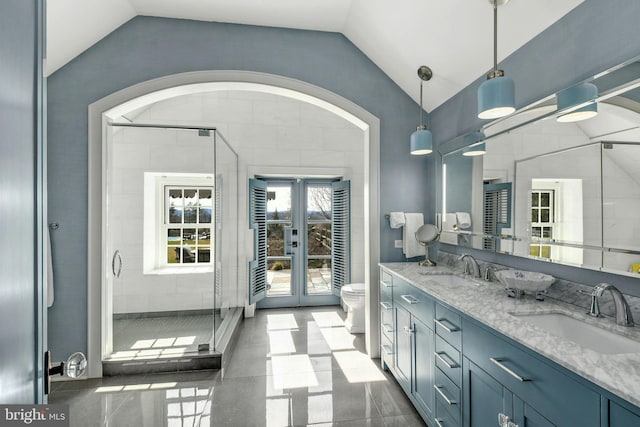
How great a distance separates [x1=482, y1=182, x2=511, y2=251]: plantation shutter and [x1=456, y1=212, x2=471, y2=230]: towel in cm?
21

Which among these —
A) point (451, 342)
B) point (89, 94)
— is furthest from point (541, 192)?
point (89, 94)

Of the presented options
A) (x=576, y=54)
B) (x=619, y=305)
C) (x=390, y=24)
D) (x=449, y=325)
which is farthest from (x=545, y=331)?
(x=390, y=24)

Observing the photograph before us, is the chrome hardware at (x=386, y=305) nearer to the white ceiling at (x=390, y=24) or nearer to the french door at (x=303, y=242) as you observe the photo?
the french door at (x=303, y=242)

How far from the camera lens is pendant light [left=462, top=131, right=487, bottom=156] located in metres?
2.37

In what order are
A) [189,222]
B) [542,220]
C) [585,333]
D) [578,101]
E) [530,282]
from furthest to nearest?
[189,222] → [542,220] → [530,282] → [578,101] → [585,333]

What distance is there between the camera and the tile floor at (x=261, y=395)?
7.11 ft

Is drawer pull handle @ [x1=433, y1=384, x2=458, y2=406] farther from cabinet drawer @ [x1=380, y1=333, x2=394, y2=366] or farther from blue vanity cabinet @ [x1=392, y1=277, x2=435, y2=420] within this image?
cabinet drawer @ [x1=380, y1=333, x2=394, y2=366]

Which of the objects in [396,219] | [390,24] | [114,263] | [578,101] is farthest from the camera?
[396,219]

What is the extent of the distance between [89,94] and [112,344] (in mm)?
2213

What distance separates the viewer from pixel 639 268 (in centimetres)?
133

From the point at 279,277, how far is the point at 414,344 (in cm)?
284

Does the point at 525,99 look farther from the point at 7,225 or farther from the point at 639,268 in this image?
the point at 7,225

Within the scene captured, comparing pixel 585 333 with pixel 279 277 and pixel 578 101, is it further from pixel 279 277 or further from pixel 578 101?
pixel 279 277

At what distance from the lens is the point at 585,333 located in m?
1.40
